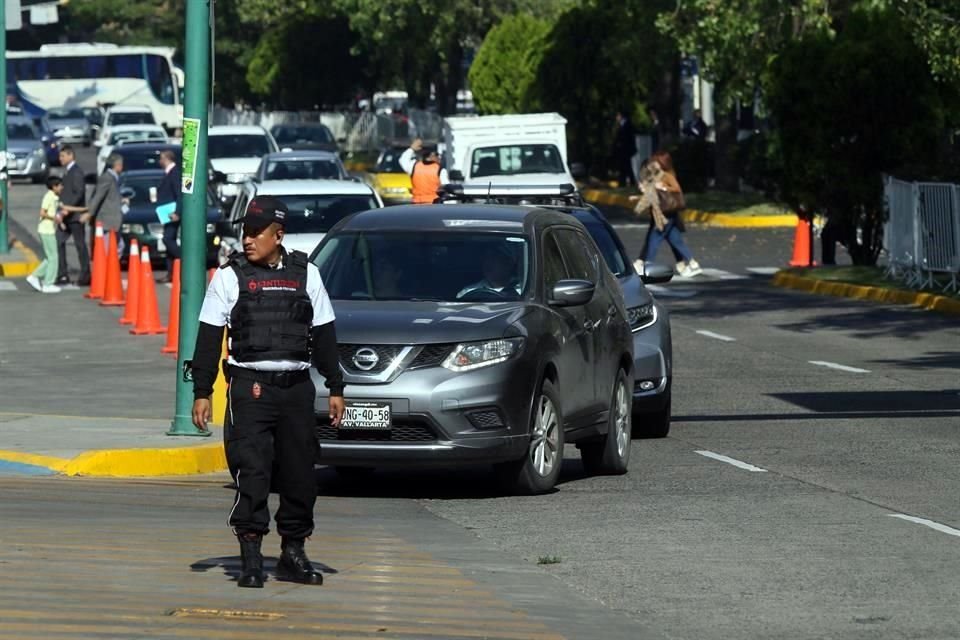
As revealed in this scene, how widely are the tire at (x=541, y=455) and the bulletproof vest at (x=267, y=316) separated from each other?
3.44m

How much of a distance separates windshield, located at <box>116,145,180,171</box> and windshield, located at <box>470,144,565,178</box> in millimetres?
7592

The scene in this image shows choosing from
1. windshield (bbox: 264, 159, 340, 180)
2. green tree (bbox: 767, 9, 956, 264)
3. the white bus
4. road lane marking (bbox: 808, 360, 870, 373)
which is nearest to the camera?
road lane marking (bbox: 808, 360, 870, 373)

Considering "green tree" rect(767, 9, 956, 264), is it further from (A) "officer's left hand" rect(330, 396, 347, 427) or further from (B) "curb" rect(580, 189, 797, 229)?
(A) "officer's left hand" rect(330, 396, 347, 427)

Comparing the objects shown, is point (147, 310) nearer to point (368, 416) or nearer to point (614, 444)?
point (614, 444)

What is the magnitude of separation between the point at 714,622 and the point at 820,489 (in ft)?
13.9

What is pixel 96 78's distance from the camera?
91.1 meters

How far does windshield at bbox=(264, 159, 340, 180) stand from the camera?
1313 inches

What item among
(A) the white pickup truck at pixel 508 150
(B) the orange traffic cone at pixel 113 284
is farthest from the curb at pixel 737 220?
(B) the orange traffic cone at pixel 113 284

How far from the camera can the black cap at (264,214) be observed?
29.2 feet

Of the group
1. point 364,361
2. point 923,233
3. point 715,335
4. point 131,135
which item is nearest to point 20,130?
point 131,135

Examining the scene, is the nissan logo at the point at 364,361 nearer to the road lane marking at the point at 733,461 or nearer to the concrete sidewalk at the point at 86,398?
the concrete sidewalk at the point at 86,398

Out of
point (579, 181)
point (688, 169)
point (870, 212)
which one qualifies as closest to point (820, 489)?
point (870, 212)

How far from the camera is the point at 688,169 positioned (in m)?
50.5

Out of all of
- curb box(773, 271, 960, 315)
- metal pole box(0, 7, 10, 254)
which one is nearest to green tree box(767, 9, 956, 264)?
curb box(773, 271, 960, 315)
